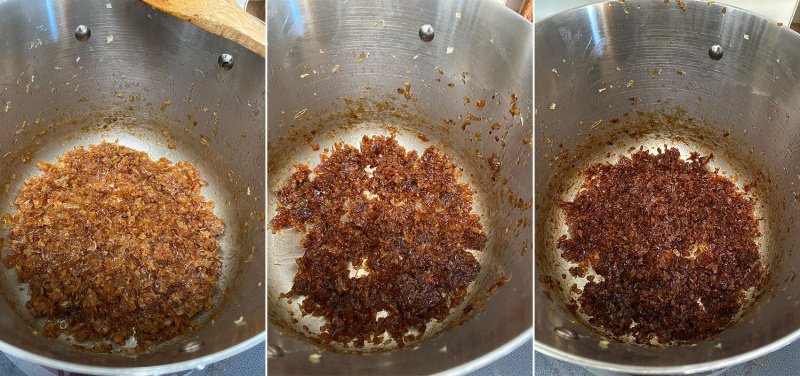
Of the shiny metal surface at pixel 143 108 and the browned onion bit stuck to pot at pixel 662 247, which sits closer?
the shiny metal surface at pixel 143 108

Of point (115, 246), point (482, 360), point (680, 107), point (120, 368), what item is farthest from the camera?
point (680, 107)

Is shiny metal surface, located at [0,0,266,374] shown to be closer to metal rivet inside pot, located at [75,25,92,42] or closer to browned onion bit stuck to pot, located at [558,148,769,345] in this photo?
metal rivet inside pot, located at [75,25,92,42]

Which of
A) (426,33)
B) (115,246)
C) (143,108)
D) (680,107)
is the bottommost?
(115,246)

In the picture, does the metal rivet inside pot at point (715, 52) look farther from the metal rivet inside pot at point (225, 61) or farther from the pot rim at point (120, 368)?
the pot rim at point (120, 368)

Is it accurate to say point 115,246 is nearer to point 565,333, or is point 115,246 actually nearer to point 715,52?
point 565,333

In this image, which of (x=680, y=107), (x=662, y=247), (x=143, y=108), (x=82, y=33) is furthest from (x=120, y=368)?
(x=680, y=107)

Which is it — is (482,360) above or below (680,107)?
below

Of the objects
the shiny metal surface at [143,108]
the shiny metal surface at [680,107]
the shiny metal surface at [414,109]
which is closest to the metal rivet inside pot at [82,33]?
the shiny metal surface at [143,108]
